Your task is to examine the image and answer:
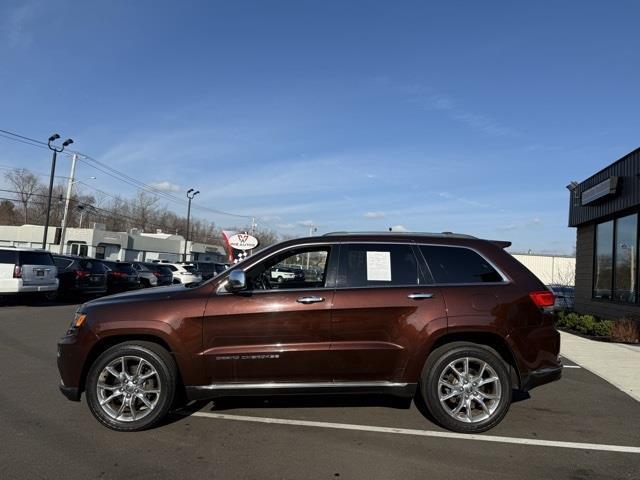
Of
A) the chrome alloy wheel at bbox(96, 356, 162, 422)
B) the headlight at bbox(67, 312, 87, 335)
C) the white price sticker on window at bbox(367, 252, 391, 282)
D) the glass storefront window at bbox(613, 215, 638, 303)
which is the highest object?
the glass storefront window at bbox(613, 215, 638, 303)

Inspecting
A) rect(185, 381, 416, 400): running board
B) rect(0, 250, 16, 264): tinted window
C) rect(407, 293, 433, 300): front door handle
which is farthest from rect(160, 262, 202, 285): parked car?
rect(407, 293, 433, 300): front door handle

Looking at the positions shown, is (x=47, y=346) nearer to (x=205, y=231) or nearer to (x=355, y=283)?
(x=355, y=283)

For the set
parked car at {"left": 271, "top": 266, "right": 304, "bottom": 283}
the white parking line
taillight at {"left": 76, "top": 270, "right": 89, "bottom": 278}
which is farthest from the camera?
taillight at {"left": 76, "top": 270, "right": 89, "bottom": 278}

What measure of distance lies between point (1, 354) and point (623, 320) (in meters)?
12.7

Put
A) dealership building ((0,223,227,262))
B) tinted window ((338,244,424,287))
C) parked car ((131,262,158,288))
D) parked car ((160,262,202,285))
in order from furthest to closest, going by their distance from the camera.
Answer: dealership building ((0,223,227,262)) → parked car ((160,262,202,285)) → parked car ((131,262,158,288)) → tinted window ((338,244,424,287))

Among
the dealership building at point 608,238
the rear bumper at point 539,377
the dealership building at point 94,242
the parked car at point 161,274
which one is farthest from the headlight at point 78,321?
the dealership building at point 94,242

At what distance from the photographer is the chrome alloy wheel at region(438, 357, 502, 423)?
518 centimetres

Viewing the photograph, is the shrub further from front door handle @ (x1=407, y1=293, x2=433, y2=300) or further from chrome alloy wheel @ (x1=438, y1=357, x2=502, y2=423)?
front door handle @ (x1=407, y1=293, x2=433, y2=300)

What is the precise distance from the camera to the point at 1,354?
341 inches

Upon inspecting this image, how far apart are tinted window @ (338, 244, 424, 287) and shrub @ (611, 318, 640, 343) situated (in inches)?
354

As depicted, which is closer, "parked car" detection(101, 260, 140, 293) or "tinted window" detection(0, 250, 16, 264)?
"tinted window" detection(0, 250, 16, 264)

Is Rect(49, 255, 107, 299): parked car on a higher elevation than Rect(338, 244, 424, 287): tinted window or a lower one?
lower

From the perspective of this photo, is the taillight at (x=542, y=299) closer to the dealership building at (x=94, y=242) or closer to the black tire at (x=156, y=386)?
the black tire at (x=156, y=386)

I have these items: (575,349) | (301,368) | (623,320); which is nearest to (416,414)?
(301,368)
